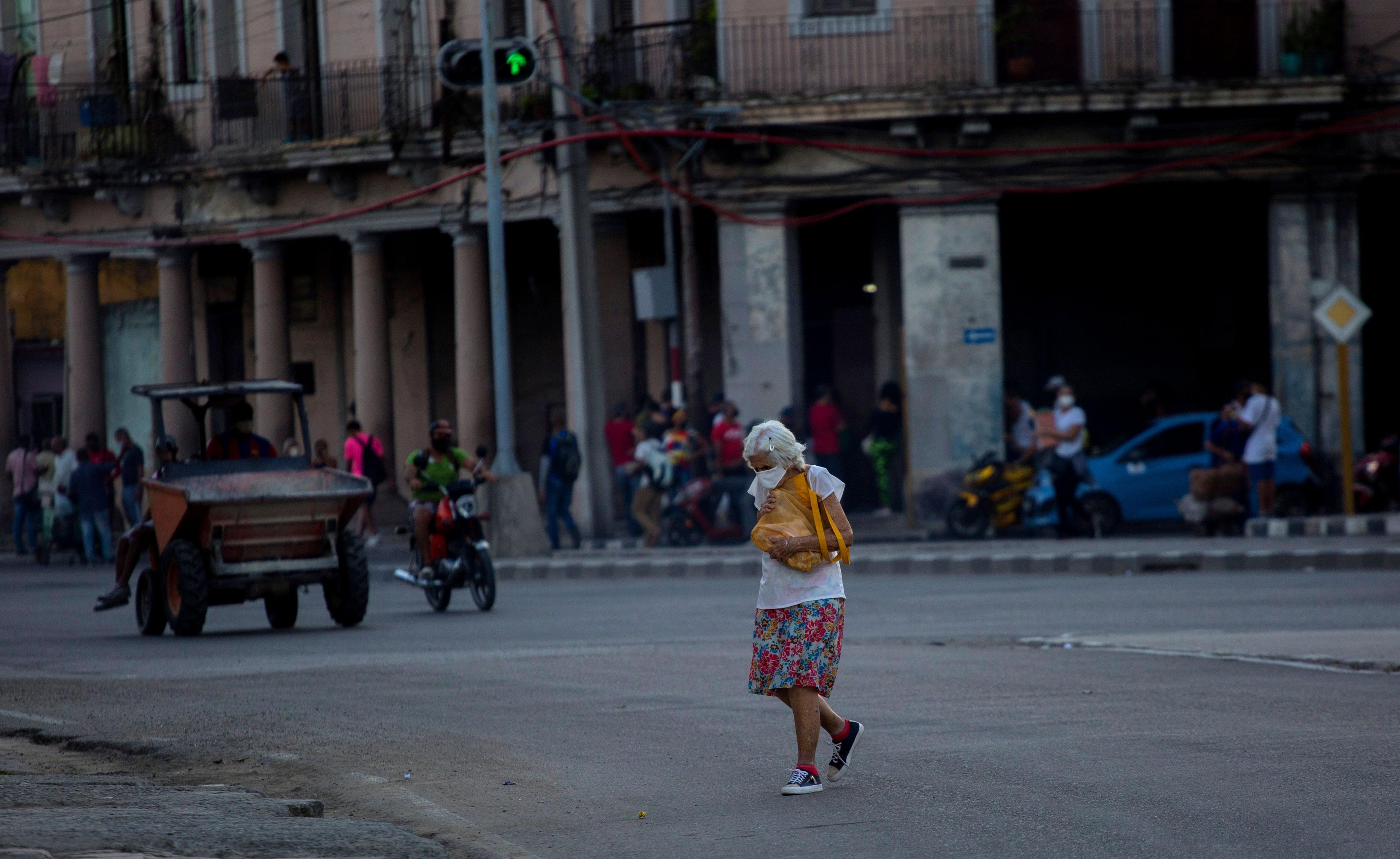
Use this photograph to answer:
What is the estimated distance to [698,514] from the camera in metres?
23.7

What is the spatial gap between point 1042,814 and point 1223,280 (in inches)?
924

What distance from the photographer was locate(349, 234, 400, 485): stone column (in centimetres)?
2931

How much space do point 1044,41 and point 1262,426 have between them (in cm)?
627

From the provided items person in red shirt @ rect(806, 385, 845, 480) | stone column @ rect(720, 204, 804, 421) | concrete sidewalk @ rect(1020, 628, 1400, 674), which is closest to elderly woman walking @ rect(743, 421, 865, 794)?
concrete sidewalk @ rect(1020, 628, 1400, 674)

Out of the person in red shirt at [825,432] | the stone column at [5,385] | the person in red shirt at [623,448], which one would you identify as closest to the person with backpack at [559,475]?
the person in red shirt at [623,448]

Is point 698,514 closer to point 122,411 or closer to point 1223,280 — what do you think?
point 1223,280

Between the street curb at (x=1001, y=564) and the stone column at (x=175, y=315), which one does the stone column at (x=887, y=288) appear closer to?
the street curb at (x=1001, y=564)

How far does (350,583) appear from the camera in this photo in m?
14.8

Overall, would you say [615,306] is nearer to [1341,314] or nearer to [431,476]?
[1341,314]

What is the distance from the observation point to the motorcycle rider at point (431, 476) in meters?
16.3

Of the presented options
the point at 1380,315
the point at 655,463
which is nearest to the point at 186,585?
the point at 655,463

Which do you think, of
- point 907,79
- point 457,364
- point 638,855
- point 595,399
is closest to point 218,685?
point 638,855

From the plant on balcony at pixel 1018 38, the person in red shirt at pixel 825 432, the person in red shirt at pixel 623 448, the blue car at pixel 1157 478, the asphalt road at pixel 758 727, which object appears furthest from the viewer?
the person in red shirt at pixel 825 432

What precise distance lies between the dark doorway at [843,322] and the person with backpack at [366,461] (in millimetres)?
6740
